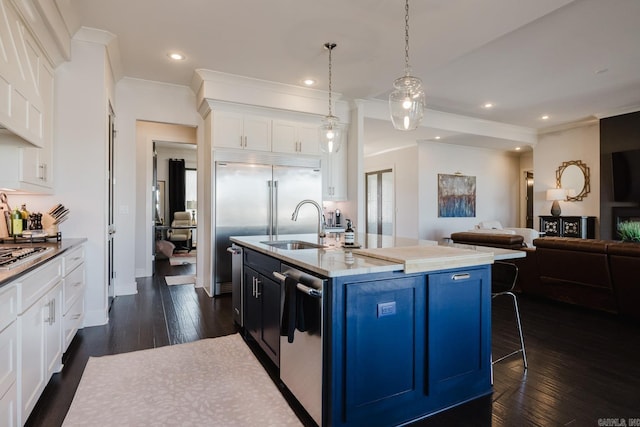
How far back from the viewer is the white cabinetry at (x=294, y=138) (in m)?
4.80

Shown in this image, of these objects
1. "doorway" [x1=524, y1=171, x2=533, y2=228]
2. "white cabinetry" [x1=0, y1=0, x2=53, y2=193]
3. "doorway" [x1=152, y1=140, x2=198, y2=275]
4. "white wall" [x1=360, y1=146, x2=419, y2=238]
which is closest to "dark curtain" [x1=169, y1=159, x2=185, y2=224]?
"doorway" [x1=152, y1=140, x2=198, y2=275]

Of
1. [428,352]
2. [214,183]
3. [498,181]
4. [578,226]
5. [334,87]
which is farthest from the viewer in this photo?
[498,181]

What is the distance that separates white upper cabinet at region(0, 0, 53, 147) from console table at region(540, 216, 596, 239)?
8751 millimetres

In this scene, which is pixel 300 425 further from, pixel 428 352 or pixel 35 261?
pixel 35 261

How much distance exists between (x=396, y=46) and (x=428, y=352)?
10.0ft

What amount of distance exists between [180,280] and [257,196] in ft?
6.54

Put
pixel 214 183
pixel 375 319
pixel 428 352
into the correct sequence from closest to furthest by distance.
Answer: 1. pixel 375 319
2. pixel 428 352
3. pixel 214 183

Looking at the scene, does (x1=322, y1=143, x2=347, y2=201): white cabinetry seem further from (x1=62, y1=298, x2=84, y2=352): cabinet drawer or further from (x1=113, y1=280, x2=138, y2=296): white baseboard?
(x1=62, y1=298, x2=84, y2=352): cabinet drawer

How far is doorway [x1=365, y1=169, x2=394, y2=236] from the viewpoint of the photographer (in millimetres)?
8951

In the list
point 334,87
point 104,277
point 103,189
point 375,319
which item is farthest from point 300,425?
point 334,87

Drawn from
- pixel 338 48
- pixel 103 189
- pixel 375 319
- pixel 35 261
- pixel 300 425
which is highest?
pixel 338 48

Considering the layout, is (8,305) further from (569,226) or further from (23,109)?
(569,226)

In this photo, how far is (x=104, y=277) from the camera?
132 inches

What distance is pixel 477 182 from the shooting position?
339 inches
